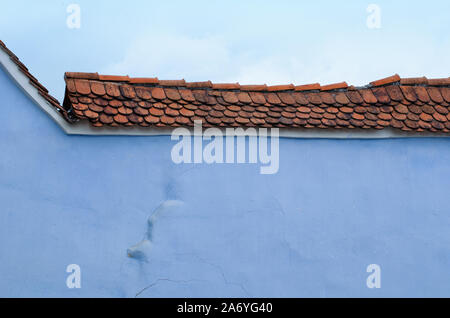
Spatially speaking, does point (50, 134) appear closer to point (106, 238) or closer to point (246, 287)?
point (106, 238)

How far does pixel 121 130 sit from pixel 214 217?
1290 millimetres

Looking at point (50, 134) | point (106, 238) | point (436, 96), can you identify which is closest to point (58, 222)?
point (106, 238)

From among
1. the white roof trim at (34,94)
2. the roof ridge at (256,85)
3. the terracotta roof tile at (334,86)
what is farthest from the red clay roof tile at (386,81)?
the white roof trim at (34,94)

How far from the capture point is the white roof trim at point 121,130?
237 inches

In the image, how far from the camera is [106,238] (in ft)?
19.6

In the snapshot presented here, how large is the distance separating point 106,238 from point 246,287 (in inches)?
58.3

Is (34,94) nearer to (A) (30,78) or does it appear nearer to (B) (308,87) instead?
(A) (30,78)

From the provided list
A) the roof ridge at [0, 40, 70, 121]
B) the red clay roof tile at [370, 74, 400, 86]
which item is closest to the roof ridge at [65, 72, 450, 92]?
the red clay roof tile at [370, 74, 400, 86]

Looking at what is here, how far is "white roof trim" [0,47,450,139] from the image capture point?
6008mm

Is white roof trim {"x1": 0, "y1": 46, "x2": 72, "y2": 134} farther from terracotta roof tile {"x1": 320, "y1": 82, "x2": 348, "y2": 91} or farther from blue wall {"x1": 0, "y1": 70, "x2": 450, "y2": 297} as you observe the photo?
terracotta roof tile {"x1": 320, "y1": 82, "x2": 348, "y2": 91}

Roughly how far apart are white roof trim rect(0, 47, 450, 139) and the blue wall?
67 mm

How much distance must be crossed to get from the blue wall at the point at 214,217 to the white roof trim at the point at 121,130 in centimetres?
7
